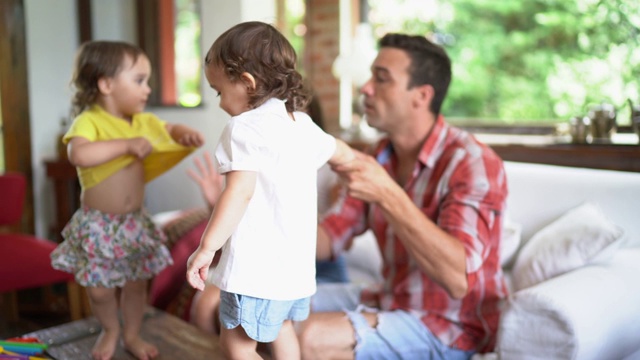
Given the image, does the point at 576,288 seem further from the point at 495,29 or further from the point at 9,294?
the point at 9,294

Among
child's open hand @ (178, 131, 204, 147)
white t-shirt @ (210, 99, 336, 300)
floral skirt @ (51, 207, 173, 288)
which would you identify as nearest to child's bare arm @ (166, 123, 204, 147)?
child's open hand @ (178, 131, 204, 147)

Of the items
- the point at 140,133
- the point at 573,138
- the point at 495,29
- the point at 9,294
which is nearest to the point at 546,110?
the point at 495,29

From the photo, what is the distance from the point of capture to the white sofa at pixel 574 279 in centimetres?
139

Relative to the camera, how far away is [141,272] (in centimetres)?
145

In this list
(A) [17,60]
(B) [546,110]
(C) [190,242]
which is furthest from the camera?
(A) [17,60]

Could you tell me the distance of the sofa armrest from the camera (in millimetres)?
1366

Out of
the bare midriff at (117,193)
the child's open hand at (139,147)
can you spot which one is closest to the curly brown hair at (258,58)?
the child's open hand at (139,147)

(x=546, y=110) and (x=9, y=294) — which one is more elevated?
(x=546, y=110)

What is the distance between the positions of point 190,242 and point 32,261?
2.26ft

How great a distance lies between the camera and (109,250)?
1.40 meters

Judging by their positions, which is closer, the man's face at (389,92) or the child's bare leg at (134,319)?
the child's bare leg at (134,319)

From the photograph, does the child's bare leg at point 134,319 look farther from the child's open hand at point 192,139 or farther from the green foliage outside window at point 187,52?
the green foliage outside window at point 187,52

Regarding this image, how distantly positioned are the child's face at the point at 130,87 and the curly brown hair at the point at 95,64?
12 mm

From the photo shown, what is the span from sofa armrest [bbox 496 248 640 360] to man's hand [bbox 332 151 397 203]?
1.34ft
